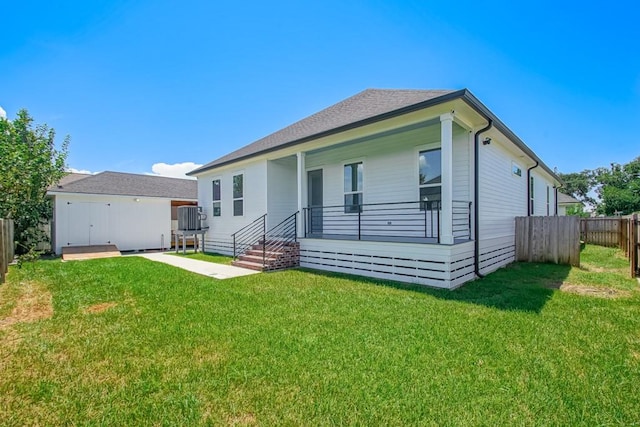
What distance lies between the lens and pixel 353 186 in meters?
9.33

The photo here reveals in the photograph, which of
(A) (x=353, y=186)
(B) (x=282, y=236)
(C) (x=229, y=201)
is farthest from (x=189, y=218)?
(A) (x=353, y=186)

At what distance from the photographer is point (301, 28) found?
9680 millimetres

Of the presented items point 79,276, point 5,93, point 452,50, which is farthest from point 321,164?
point 5,93

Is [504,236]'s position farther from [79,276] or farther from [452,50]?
[79,276]

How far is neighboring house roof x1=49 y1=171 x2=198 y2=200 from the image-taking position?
13594mm

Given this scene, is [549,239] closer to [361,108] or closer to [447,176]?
[447,176]

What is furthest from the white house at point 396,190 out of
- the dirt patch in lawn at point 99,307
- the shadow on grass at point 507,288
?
the dirt patch in lawn at point 99,307

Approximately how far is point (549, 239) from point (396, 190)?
18.2 feet

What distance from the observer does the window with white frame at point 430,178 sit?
7.50 metres

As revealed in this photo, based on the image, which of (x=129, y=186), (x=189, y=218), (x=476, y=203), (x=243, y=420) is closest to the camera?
(x=243, y=420)

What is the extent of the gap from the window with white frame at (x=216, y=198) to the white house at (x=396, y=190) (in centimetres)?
111

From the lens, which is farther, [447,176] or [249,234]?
[249,234]

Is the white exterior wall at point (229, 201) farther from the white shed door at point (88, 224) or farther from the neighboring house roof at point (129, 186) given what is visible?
the white shed door at point (88, 224)

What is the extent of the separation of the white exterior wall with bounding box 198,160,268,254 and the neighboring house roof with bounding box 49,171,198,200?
3.34 metres
